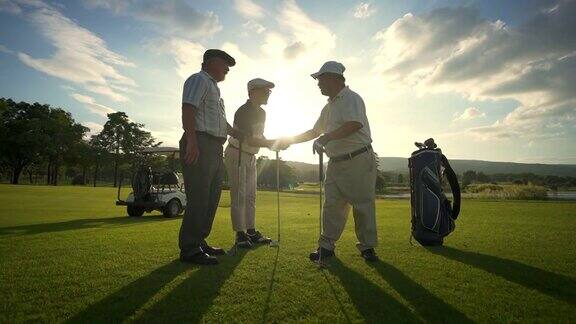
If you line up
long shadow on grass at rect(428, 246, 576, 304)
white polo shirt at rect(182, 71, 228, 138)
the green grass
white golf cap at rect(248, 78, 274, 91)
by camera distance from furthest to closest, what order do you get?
white golf cap at rect(248, 78, 274, 91) < white polo shirt at rect(182, 71, 228, 138) < long shadow on grass at rect(428, 246, 576, 304) < the green grass

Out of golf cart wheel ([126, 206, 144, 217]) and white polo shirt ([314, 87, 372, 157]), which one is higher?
white polo shirt ([314, 87, 372, 157])

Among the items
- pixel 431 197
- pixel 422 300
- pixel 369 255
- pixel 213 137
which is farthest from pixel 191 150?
pixel 431 197

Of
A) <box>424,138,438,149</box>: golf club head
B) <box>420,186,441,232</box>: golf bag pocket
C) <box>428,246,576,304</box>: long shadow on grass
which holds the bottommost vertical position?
<box>428,246,576,304</box>: long shadow on grass

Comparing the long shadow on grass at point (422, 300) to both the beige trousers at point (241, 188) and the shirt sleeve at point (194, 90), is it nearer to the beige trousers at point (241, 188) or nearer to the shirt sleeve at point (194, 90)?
the beige trousers at point (241, 188)

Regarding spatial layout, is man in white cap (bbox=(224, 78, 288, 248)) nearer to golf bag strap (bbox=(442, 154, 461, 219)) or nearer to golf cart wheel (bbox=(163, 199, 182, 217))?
golf bag strap (bbox=(442, 154, 461, 219))

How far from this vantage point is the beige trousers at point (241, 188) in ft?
20.4

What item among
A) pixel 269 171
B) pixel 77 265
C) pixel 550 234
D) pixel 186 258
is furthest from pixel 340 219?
pixel 269 171

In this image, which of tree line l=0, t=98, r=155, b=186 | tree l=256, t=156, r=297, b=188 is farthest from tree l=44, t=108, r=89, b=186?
tree l=256, t=156, r=297, b=188

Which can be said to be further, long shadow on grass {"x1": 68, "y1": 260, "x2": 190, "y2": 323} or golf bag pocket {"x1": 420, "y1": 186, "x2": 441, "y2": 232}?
golf bag pocket {"x1": 420, "y1": 186, "x2": 441, "y2": 232}

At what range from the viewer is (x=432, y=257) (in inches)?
211

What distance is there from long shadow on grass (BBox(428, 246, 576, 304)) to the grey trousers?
3.61 m

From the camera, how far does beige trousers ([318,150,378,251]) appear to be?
5297 mm

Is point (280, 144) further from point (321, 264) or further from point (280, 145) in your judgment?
point (321, 264)

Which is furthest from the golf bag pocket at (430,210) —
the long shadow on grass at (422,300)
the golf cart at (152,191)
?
the golf cart at (152,191)
